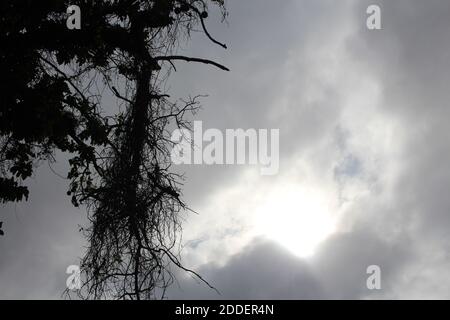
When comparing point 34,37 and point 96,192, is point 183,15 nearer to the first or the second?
point 34,37

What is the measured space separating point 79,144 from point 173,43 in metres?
Result: 1.85

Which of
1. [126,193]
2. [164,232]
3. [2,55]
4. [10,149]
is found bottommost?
[164,232]

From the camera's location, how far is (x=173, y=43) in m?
5.57

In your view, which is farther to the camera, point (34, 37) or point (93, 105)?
point (93, 105)

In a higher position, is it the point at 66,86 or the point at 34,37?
the point at 34,37

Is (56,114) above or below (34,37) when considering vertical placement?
below

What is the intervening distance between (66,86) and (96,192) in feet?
4.34

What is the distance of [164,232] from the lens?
496 cm
